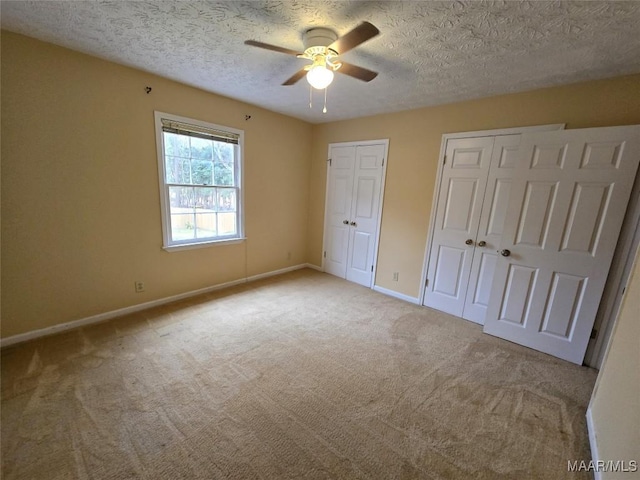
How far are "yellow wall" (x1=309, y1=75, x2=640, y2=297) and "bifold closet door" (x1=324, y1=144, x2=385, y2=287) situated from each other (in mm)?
162

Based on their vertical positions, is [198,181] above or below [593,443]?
above

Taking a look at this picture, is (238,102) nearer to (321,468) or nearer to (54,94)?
(54,94)

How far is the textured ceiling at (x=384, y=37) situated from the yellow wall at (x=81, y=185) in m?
0.23

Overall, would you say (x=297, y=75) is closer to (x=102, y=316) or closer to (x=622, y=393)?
(x=622, y=393)

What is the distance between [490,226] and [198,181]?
3.48 meters

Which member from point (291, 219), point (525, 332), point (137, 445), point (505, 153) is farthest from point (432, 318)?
point (137, 445)

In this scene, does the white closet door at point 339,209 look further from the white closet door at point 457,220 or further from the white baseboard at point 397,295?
the white closet door at point 457,220

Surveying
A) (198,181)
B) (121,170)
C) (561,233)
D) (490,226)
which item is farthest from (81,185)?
(561,233)

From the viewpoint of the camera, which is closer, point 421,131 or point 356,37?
point 356,37

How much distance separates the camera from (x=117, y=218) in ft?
8.71

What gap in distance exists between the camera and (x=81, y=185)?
2.40 m

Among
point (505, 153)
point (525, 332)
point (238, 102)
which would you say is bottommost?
point (525, 332)

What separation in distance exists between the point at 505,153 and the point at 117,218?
13.5ft

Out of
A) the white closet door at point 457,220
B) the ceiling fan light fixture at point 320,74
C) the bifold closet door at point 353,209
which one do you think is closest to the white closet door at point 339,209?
the bifold closet door at point 353,209
